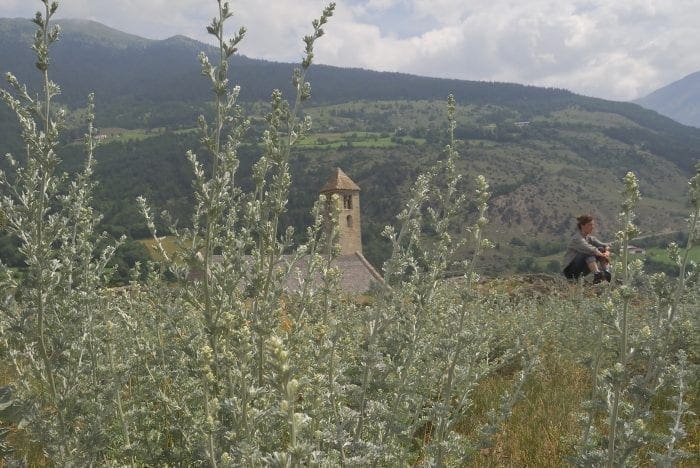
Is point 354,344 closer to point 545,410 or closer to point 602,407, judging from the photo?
point 545,410

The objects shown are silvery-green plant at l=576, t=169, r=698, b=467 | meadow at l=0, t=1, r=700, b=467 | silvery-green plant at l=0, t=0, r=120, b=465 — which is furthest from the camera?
silvery-green plant at l=0, t=0, r=120, b=465

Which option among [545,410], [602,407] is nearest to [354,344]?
[545,410]

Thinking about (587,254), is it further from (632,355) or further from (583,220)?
(632,355)

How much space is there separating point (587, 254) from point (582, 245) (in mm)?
362

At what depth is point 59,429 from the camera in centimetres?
307

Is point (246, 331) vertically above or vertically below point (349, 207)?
above

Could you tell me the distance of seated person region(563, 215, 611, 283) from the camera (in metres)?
12.1

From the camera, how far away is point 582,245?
12.1 m

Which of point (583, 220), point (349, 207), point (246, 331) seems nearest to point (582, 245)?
point (583, 220)

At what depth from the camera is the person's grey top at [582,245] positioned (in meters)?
12.0

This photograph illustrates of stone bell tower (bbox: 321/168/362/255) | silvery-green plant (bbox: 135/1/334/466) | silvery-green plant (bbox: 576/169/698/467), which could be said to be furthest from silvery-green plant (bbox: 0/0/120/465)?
stone bell tower (bbox: 321/168/362/255)

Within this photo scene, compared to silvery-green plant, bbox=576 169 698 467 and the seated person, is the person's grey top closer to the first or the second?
the seated person

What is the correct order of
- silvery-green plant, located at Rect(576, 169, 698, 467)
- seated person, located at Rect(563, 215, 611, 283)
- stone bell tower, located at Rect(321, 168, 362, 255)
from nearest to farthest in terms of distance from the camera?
silvery-green plant, located at Rect(576, 169, 698, 467) → seated person, located at Rect(563, 215, 611, 283) → stone bell tower, located at Rect(321, 168, 362, 255)

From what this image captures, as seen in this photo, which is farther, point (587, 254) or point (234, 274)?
point (587, 254)
